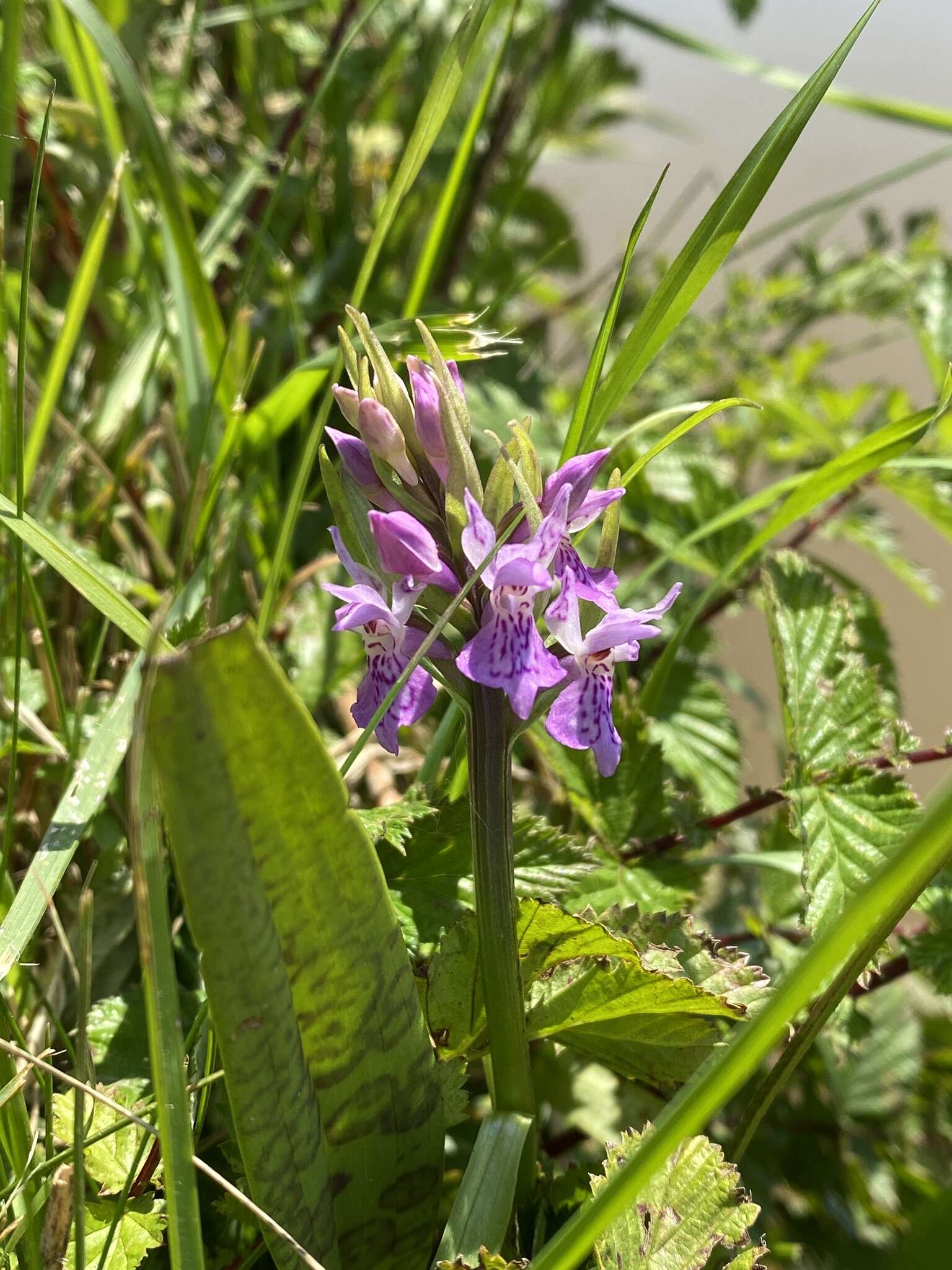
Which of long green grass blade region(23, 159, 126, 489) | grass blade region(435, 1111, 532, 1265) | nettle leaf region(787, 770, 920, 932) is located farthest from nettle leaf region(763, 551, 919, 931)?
long green grass blade region(23, 159, 126, 489)

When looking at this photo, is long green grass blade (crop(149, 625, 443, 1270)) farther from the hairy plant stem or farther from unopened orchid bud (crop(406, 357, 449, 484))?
unopened orchid bud (crop(406, 357, 449, 484))

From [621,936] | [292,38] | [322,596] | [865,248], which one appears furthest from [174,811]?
[865,248]

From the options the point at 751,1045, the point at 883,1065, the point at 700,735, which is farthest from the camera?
the point at 883,1065

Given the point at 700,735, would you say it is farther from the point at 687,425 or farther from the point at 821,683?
the point at 687,425

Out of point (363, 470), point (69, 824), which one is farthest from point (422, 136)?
point (69, 824)

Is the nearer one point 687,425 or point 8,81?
point 687,425

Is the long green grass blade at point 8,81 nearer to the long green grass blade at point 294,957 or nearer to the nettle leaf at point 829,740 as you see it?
the long green grass blade at point 294,957
